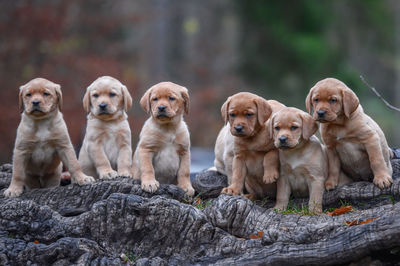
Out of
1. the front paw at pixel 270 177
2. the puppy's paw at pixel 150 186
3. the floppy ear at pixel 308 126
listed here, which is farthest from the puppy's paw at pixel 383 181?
the puppy's paw at pixel 150 186

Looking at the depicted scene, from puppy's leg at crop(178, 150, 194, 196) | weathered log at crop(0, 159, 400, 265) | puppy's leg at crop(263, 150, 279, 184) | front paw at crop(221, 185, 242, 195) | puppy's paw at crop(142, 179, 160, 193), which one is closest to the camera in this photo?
weathered log at crop(0, 159, 400, 265)

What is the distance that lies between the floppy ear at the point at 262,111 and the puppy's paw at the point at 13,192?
3.12m

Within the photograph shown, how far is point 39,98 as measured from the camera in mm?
7770

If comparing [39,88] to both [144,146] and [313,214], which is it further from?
[313,214]

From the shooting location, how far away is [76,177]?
7719 millimetres

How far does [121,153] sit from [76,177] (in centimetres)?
95

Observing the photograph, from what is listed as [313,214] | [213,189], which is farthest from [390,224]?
[213,189]

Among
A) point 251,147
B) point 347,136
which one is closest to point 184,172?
point 251,147


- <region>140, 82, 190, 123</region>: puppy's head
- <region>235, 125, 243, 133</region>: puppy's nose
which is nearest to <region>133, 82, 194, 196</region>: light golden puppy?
<region>140, 82, 190, 123</region>: puppy's head

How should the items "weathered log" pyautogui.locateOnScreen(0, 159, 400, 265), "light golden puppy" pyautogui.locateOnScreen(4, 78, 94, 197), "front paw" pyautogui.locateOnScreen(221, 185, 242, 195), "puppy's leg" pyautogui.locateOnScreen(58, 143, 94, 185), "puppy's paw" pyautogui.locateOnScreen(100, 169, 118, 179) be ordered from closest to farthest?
1. "weathered log" pyautogui.locateOnScreen(0, 159, 400, 265)
2. "front paw" pyautogui.locateOnScreen(221, 185, 242, 195)
3. "puppy's leg" pyautogui.locateOnScreen(58, 143, 94, 185)
4. "light golden puppy" pyautogui.locateOnScreen(4, 78, 94, 197)
5. "puppy's paw" pyautogui.locateOnScreen(100, 169, 118, 179)

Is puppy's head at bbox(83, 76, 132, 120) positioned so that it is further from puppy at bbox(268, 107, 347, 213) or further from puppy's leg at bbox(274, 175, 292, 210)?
puppy's leg at bbox(274, 175, 292, 210)

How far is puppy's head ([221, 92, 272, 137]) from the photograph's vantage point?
739 centimetres

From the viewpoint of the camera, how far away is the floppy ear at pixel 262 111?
747 centimetres

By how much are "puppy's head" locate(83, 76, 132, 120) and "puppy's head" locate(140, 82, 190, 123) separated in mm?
497
